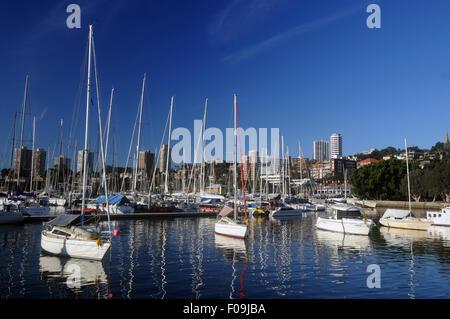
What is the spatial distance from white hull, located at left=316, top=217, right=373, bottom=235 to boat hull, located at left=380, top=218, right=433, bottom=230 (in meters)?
8.83

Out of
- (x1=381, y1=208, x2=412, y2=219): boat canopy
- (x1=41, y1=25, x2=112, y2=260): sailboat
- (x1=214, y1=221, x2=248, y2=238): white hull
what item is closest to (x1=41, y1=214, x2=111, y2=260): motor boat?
(x1=41, y1=25, x2=112, y2=260): sailboat

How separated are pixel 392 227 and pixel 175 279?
3409 cm

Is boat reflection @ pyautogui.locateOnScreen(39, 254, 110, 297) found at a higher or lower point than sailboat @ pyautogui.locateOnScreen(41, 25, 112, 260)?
lower

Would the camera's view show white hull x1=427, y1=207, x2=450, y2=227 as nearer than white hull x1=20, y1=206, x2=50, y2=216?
Yes

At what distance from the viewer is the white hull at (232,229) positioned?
30016 millimetres

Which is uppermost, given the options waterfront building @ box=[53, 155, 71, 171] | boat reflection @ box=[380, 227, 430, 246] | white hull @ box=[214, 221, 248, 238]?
waterfront building @ box=[53, 155, 71, 171]

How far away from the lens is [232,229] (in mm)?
30547

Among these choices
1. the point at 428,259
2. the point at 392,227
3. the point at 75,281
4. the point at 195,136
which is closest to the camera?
the point at 75,281

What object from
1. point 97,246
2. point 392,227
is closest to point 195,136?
point 392,227

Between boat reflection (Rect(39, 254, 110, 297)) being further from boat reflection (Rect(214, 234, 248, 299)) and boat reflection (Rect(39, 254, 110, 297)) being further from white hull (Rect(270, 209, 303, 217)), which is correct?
white hull (Rect(270, 209, 303, 217))

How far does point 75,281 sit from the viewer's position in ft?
51.6

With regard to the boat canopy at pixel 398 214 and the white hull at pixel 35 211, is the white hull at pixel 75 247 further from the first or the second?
the boat canopy at pixel 398 214

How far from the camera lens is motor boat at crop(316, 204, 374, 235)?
33306mm
